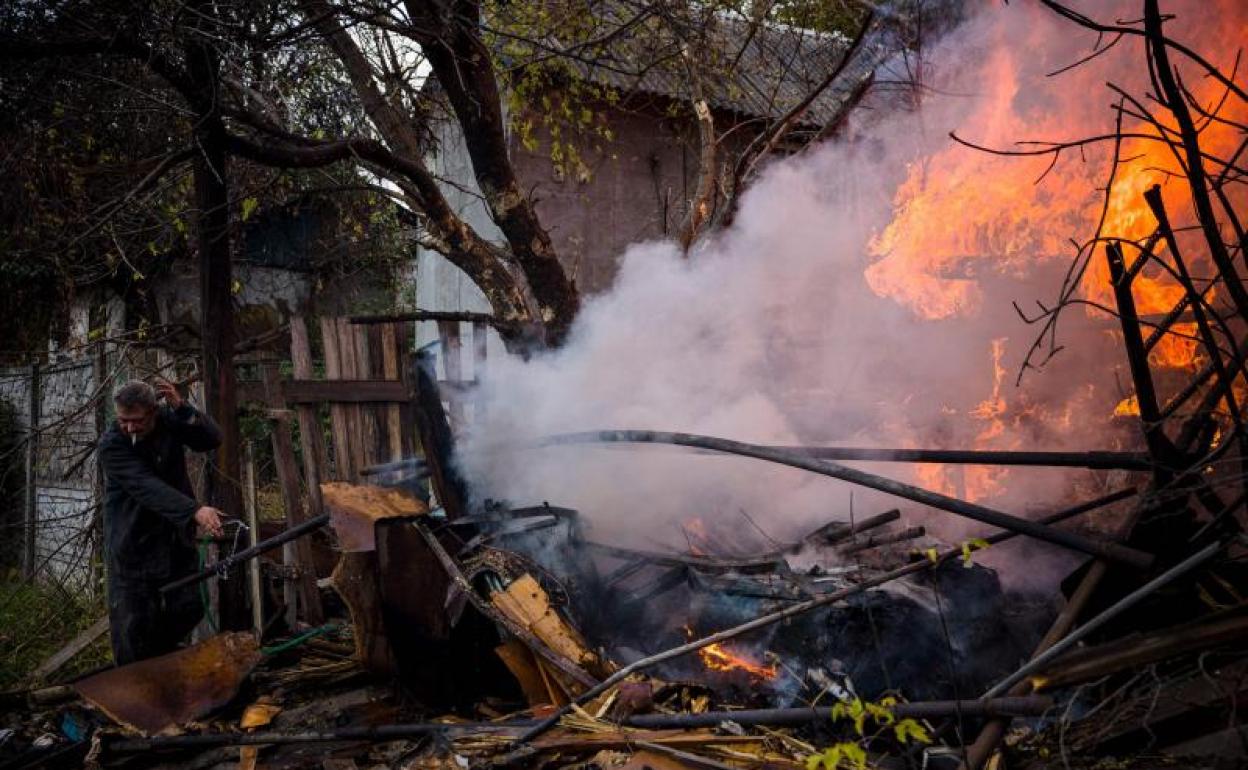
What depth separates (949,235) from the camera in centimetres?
821

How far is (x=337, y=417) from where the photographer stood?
22.9 feet

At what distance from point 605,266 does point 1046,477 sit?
690 cm

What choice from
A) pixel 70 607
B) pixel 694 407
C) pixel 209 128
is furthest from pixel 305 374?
pixel 70 607

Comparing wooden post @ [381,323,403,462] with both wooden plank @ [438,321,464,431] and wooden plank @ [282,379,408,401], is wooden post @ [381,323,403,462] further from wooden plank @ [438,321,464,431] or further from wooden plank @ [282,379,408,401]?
wooden plank @ [438,321,464,431]

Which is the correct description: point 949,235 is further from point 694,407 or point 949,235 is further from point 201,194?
point 201,194

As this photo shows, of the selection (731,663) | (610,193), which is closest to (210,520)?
(731,663)

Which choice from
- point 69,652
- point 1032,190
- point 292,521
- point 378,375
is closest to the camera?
point 292,521

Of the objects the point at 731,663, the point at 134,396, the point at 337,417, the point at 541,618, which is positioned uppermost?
the point at 134,396

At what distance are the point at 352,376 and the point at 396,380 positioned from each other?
395 millimetres

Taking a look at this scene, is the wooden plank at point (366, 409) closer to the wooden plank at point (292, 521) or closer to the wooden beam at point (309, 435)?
the wooden beam at point (309, 435)

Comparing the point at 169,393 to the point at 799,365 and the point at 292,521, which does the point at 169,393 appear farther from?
the point at 799,365

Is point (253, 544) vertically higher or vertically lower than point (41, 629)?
higher

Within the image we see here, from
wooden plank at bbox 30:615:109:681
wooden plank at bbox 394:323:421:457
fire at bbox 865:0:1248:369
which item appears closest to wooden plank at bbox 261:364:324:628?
wooden plank at bbox 394:323:421:457

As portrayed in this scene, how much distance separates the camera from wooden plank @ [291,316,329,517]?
23.0ft
